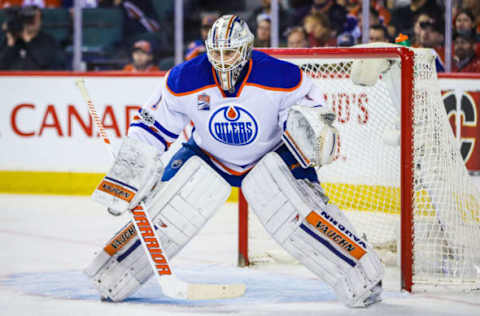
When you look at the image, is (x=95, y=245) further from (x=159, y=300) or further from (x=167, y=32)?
(x=167, y=32)

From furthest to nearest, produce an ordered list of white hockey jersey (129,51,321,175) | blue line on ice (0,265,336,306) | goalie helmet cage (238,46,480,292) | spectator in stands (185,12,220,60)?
spectator in stands (185,12,220,60), goalie helmet cage (238,46,480,292), blue line on ice (0,265,336,306), white hockey jersey (129,51,321,175)

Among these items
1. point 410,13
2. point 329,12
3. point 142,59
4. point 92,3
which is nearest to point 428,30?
point 410,13

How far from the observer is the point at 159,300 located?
12.0 ft

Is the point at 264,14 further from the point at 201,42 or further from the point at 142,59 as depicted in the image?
the point at 142,59

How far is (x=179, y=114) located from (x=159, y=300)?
713 mm

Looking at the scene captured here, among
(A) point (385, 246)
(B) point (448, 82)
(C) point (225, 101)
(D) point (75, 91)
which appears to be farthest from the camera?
(D) point (75, 91)

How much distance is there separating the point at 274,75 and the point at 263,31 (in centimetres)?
303

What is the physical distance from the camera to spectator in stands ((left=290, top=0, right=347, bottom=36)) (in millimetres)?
6273

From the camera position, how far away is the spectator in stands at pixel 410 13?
605 centimetres

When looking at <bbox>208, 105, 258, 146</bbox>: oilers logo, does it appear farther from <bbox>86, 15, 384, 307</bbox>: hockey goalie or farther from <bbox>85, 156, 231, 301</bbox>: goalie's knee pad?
<bbox>85, 156, 231, 301</bbox>: goalie's knee pad

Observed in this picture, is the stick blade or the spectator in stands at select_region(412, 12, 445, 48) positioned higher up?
the spectator in stands at select_region(412, 12, 445, 48)

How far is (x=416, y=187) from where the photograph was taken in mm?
4133

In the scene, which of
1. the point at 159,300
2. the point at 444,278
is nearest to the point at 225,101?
the point at 159,300

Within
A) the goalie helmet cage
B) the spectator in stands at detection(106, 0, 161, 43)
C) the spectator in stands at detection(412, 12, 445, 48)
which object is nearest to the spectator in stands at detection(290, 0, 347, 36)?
the spectator in stands at detection(412, 12, 445, 48)
